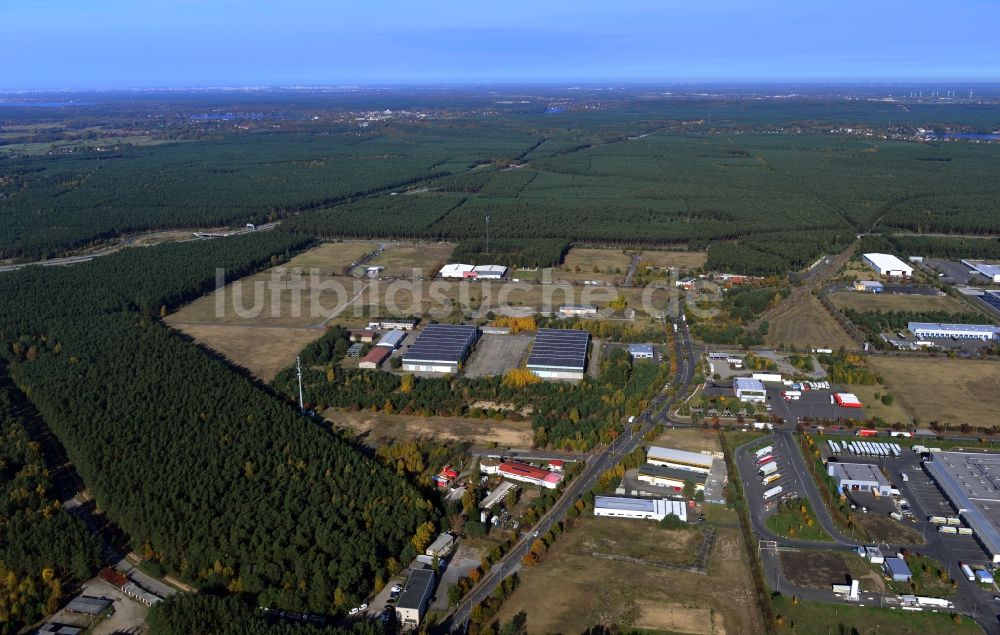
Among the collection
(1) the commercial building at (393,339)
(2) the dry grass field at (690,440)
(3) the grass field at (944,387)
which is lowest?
(2) the dry grass field at (690,440)

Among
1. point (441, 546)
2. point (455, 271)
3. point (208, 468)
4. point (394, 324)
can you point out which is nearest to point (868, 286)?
point (455, 271)

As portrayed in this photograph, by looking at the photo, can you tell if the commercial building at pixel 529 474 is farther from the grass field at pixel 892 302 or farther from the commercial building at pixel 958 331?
the grass field at pixel 892 302

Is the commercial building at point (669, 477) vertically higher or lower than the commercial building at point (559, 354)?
lower

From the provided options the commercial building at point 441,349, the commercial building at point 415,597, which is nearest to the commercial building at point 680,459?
the commercial building at point 415,597

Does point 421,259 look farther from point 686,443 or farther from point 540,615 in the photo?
point 540,615

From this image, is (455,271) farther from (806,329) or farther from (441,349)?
(806,329)

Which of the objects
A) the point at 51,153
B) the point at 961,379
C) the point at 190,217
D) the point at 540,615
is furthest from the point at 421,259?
the point at 51,153
